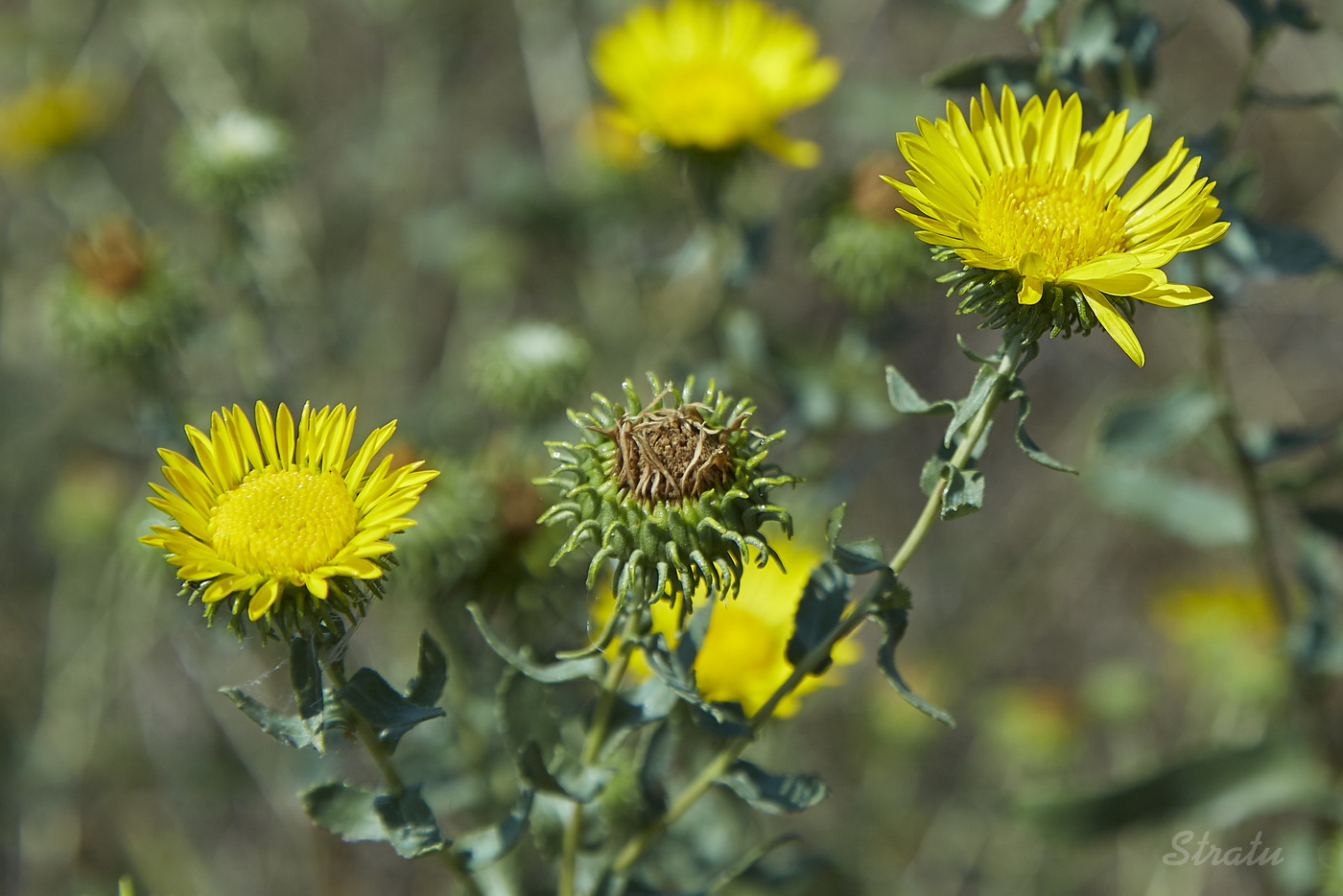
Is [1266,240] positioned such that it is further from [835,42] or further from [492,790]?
[835,42]

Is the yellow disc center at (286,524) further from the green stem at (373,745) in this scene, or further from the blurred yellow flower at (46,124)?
the blurred yellow flower at (46,124)

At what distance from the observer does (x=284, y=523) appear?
1776 mm

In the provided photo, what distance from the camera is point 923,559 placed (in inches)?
218

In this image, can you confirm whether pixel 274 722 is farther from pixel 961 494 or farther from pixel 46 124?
pixel 46 124

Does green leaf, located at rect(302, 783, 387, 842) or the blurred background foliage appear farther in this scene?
the blurred background foliage

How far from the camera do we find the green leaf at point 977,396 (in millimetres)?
1714

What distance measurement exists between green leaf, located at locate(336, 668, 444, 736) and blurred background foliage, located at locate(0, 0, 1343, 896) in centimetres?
84

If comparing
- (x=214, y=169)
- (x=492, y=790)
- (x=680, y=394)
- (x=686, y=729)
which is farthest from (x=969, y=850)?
(x=214, y=169)

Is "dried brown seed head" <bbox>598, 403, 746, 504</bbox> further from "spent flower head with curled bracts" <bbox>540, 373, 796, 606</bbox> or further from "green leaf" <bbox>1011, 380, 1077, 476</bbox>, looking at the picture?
"green leaf" <bbox>1011, 380, 1077, 476</bbox>

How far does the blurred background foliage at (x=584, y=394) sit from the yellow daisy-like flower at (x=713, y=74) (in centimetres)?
22

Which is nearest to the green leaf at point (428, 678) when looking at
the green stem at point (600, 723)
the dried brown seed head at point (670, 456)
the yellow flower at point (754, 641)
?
the green stem at point (600, 723)

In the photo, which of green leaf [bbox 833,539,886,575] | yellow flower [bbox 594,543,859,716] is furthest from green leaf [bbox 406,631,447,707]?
green leaf [bbox 833,539,886,575]

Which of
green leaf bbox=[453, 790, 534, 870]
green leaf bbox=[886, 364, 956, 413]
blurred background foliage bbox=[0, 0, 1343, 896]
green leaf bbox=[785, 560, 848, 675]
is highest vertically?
blurred background foliage bbox=[0, 0, 1343, 896]

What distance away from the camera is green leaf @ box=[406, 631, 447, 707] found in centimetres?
191
